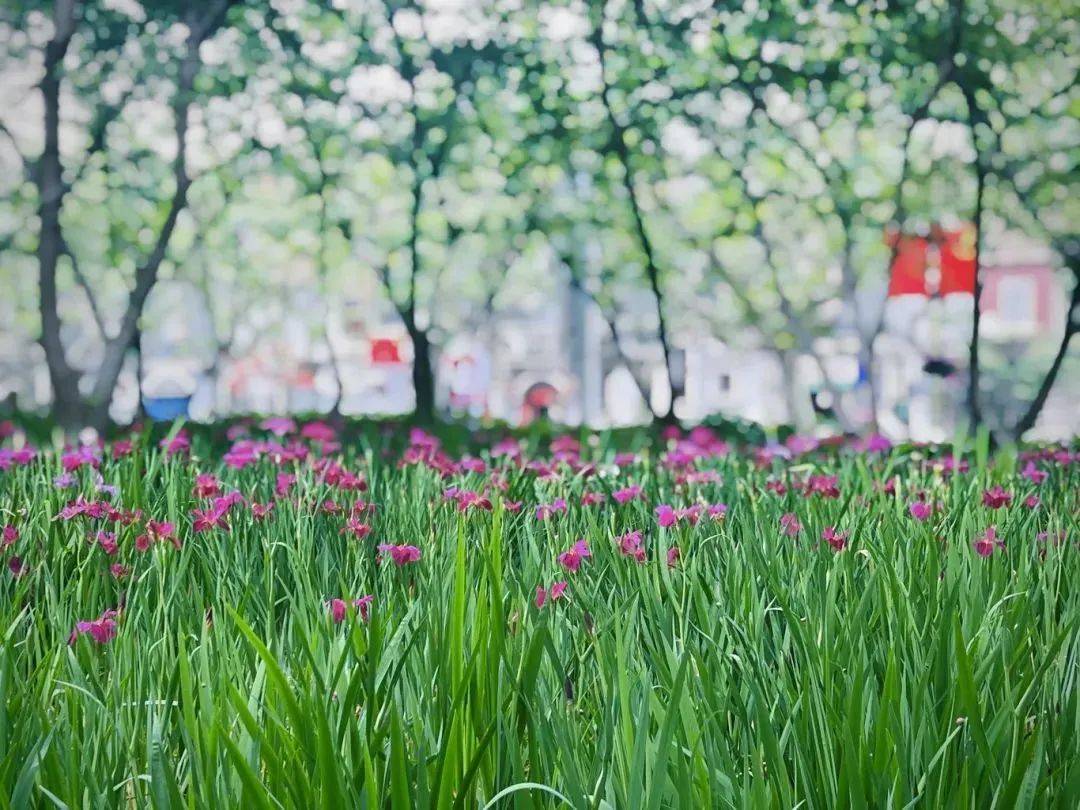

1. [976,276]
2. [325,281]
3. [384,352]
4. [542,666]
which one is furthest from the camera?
[384,352]

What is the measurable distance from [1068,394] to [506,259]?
422cm

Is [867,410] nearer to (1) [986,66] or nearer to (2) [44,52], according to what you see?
(1) [986,66]

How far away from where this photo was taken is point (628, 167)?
273 inches

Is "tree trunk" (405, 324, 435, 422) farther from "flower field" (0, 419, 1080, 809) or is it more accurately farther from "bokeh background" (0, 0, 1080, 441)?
"flower field" (0, 419, 1080, 809)

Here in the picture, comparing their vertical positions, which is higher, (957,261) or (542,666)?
(957,261)

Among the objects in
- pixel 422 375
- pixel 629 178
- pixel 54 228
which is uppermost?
pixel 629 178

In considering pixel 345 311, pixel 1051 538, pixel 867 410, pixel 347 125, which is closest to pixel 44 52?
pixel 347 125

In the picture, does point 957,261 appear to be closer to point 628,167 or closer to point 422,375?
point 628,167

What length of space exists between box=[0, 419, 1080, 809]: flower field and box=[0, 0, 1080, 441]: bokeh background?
14.1 feet

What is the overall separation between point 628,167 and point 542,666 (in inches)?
226

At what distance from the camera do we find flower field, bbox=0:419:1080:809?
121cm

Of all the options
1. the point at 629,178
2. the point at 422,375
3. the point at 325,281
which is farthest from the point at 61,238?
the point at 629,178

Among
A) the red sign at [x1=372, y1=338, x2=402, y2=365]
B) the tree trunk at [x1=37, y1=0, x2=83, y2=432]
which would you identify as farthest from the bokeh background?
the red sign at [x1=372, y1=338, x2=402, y2=365]

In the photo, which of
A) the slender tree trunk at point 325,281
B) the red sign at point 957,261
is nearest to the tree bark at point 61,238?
the slender tree trunk at point 325,281
